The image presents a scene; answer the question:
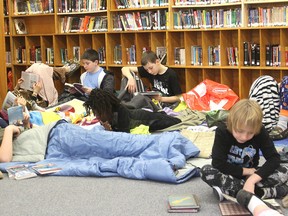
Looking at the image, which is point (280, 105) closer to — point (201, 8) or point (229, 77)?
point (229, 77)

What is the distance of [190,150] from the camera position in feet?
13.4

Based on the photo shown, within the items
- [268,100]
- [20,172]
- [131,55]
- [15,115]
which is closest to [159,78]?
[131,55]

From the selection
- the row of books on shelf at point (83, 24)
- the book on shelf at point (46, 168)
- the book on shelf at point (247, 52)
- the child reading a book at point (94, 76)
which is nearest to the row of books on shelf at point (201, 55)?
the book on shelf at point (247, 52)

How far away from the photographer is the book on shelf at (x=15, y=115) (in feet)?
14.4

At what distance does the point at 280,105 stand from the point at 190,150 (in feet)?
4.58

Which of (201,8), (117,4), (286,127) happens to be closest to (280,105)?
(286,127)

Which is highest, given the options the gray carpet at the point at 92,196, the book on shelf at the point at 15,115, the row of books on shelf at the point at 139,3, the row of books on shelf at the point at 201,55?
the row of books on shelf at the point at 139,3

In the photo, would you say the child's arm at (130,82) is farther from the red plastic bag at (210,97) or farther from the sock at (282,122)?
the sock at (282,122)

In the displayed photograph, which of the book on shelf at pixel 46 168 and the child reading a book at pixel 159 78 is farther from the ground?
the child reading a book at pixel 159 78

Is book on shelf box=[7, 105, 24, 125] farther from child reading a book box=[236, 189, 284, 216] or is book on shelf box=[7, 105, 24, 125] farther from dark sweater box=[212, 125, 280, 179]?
child reading a book box=[236, 189, 284, 216]

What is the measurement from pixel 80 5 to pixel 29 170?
12.5 ft

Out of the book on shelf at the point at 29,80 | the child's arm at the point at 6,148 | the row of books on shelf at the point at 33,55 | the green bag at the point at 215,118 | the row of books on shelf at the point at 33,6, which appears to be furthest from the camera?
the row of books on shelf at the point at 33,55

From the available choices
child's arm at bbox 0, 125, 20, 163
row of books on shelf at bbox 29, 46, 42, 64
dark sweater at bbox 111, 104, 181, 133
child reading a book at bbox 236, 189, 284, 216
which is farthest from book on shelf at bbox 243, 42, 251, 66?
child reading a book at bbox 236, 189, 284, 216

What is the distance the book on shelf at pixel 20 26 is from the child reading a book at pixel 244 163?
5.56 meters
